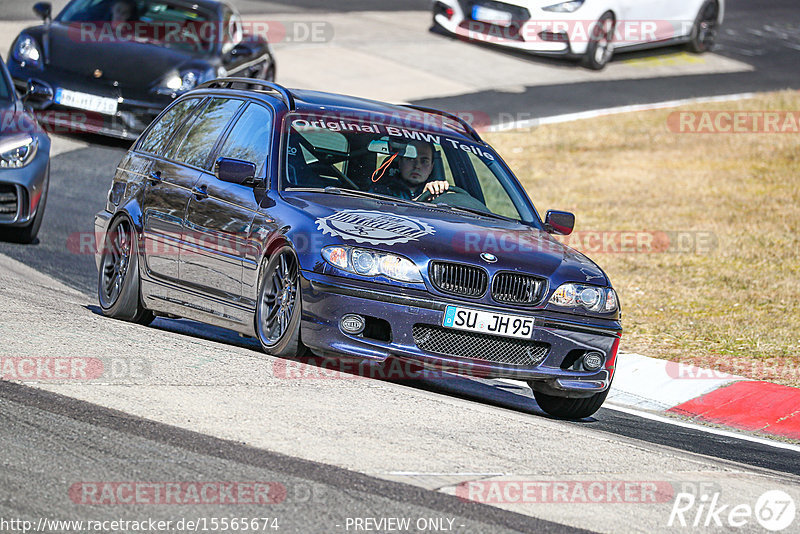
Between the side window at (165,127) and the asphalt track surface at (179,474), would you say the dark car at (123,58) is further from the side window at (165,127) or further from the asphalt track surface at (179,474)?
the asphalt track surface at (179,474)

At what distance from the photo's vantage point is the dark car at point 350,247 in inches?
290

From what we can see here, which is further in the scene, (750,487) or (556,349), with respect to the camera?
(556,349)

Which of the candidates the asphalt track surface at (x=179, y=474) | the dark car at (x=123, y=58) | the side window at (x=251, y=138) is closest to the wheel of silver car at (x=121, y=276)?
the side window at (x=251, y=138)

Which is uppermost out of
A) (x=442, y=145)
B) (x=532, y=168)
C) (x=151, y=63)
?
(x=442, y=145)

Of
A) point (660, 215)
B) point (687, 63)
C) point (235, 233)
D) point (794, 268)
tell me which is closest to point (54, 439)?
point (235, 233)

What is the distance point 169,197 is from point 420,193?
1.66 meters

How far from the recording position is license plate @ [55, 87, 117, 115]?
15320 millimetres

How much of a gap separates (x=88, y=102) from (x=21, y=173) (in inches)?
162

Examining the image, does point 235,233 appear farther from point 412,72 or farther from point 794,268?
point 412,72

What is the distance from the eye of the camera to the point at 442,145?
29.5ft

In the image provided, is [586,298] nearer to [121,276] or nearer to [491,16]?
[121,276]

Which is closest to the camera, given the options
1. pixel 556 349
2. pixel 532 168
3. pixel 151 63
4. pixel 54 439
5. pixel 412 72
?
pixel 54 439

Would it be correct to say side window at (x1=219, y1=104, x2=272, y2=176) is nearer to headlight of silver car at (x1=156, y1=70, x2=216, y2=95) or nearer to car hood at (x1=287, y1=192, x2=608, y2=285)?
car hood at (x1=287, y1=192, x2=608, y2=285)

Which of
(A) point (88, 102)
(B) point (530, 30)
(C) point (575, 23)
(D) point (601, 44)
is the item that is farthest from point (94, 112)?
(D) point (601, 44)
